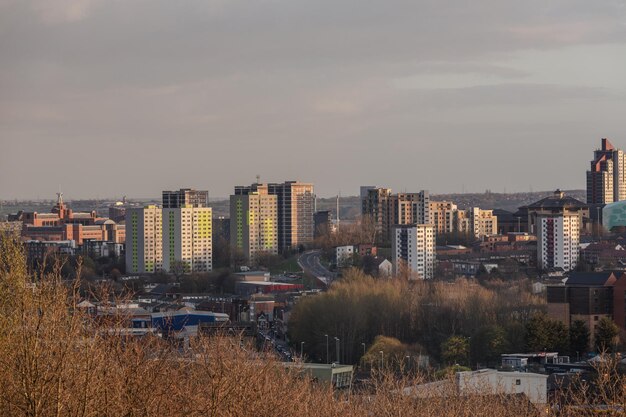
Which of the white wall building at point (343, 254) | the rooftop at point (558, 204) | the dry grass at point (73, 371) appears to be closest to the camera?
→ the dry grass at point (73, 371)

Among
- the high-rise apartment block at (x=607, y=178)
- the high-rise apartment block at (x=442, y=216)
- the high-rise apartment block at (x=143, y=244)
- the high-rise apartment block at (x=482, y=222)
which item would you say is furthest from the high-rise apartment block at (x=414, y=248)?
the high-rise apartment block at (x=607, y=178)

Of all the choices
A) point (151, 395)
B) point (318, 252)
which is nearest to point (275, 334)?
point (151, 395)

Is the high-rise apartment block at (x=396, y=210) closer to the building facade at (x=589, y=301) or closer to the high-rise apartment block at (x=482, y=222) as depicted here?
the high-rise apartment block at (x=482, y=222)

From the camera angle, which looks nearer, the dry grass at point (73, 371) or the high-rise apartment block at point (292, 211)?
the dry grass at point (73, 371)

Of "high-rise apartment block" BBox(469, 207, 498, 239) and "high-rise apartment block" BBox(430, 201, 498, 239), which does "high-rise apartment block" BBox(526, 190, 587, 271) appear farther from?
"high-rise apartment block" BBox(469, 207, 498, 239)

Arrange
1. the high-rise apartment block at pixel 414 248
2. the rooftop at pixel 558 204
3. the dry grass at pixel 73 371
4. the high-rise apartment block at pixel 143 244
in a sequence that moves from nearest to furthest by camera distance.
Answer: the dry grass at pixel 73 371 → the high-rise apartment block at pixel 414 248 → the high-rise apartment block at pixel 143 244 → the rooftop at pixel 558 204

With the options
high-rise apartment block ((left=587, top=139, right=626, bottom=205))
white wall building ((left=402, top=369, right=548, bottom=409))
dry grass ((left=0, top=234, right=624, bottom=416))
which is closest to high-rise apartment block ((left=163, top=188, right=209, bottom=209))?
Answer: high-rise apartment block ((left=587, top=139, right=626, bottom=205))

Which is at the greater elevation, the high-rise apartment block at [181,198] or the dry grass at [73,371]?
the high-rise apartment block at [181,198]
